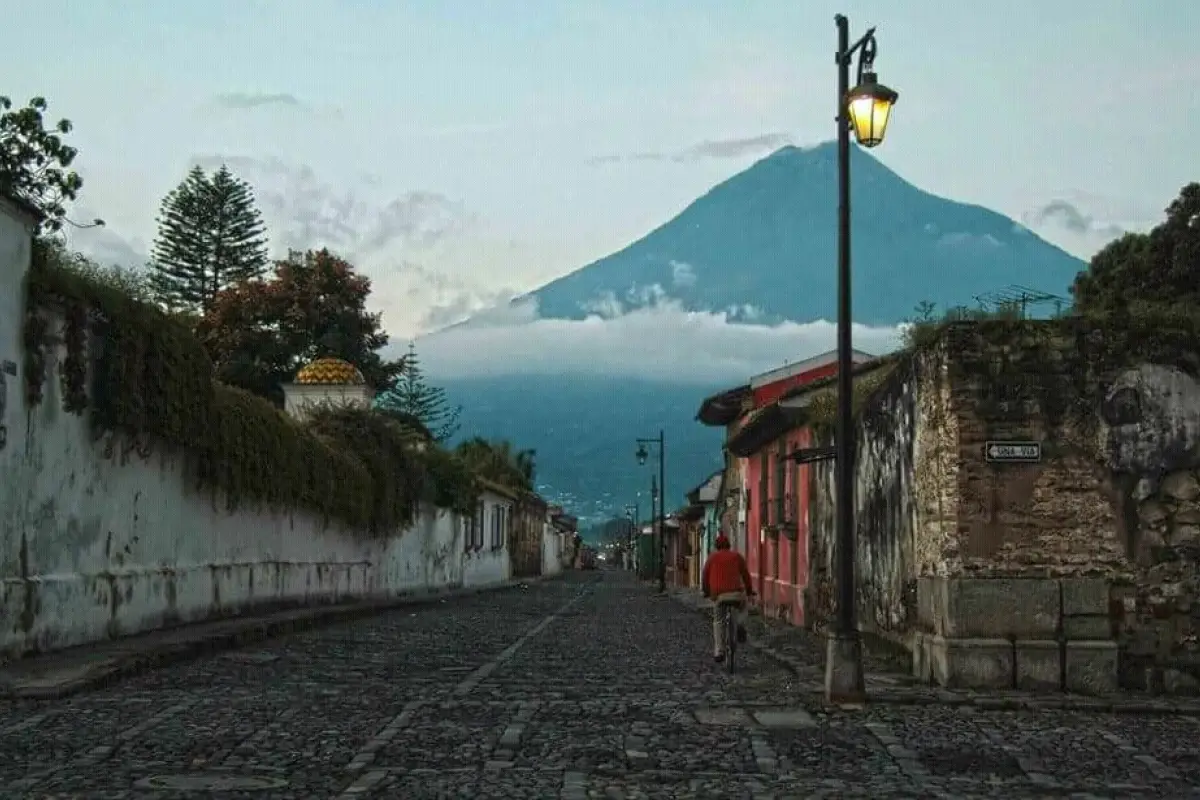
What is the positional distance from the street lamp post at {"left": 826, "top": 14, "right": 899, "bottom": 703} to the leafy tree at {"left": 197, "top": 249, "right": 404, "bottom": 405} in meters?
41.6

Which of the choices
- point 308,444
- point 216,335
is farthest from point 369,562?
point 216,335

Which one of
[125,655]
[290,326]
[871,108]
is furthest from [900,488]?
[290,326]

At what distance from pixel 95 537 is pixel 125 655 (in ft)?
8.96

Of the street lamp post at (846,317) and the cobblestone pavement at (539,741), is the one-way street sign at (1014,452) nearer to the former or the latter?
the street lamp post at (846,317)

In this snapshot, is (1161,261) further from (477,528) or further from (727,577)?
(727,577)

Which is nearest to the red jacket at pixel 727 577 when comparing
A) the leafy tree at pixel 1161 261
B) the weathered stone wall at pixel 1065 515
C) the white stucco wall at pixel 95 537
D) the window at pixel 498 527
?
the weathered stone wall at pixel 1065 515

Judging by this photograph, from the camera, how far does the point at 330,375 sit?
38.0 m

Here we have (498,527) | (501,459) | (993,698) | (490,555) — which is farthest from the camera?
(501,459)

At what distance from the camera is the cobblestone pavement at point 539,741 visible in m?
7.69

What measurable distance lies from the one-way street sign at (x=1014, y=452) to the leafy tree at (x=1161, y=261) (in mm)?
27379

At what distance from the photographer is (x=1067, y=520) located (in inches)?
501

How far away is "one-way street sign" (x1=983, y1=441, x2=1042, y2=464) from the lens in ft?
41.8

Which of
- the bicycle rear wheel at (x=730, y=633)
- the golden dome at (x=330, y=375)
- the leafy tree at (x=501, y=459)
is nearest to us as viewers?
the bicycle rear wheel at (x=730, y=633)

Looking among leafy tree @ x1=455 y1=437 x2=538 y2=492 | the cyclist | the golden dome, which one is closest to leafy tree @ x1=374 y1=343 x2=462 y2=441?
leafy tree @ x1=455 y1=437 x2=538 y2=492
